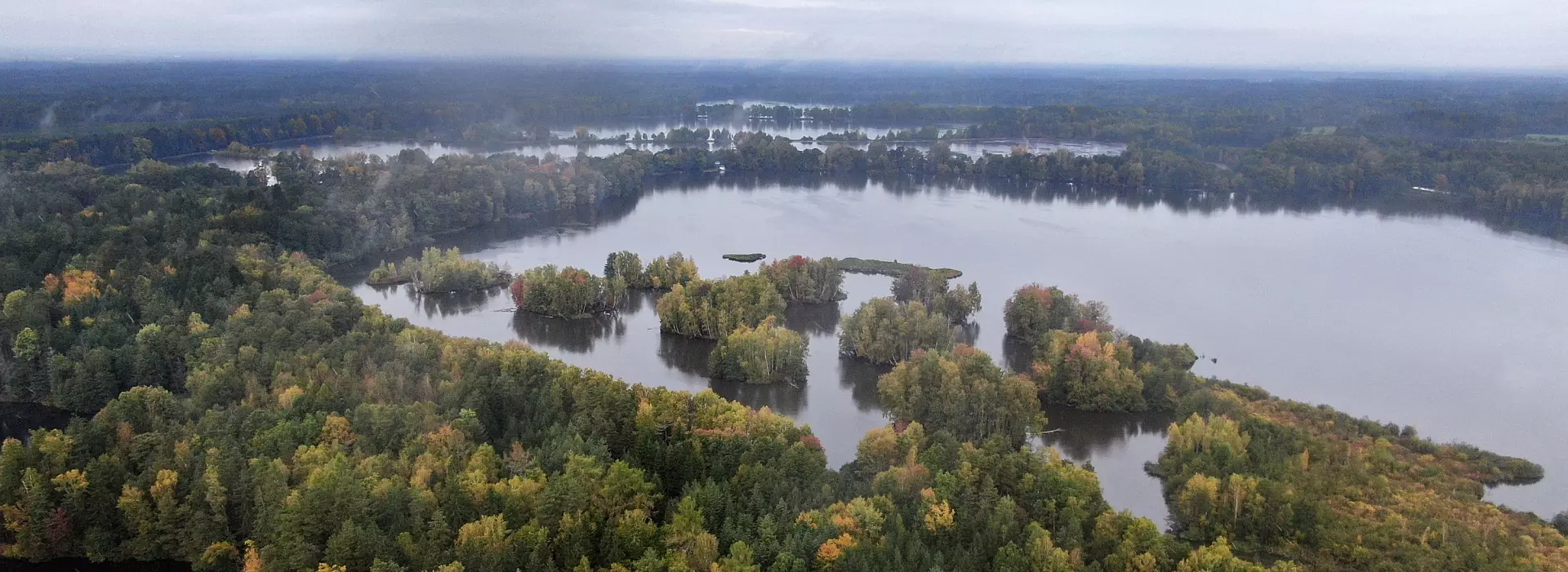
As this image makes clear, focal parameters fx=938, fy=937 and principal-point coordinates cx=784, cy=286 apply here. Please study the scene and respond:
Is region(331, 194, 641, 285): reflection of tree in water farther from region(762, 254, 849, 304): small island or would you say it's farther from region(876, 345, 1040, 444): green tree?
region(876, 345, 1040, 444): green tree

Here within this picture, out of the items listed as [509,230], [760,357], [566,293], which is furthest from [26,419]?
[509,230]

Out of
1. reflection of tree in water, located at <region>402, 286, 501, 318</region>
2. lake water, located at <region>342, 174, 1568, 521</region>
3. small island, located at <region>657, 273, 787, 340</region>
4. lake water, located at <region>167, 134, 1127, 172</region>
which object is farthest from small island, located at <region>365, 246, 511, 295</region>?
lake water, located at <region>167, 134, 1127, 172</region>

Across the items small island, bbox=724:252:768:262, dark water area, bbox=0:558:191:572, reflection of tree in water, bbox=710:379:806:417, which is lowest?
dark water area, bbox=0:558:191:572

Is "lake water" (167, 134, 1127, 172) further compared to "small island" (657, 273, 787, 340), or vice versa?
"lake water" (167, 134, 1127, 172)

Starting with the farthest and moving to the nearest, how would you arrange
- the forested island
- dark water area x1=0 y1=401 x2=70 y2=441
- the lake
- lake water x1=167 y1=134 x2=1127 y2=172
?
the lake → lake water x1=167 y1=134 x2=1127 y2=172 → dark water area x1=0 y1=401 x2=70 y2=441 → the forested island

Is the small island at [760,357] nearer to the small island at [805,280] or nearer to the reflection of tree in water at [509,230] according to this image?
the small island at [805,280]
